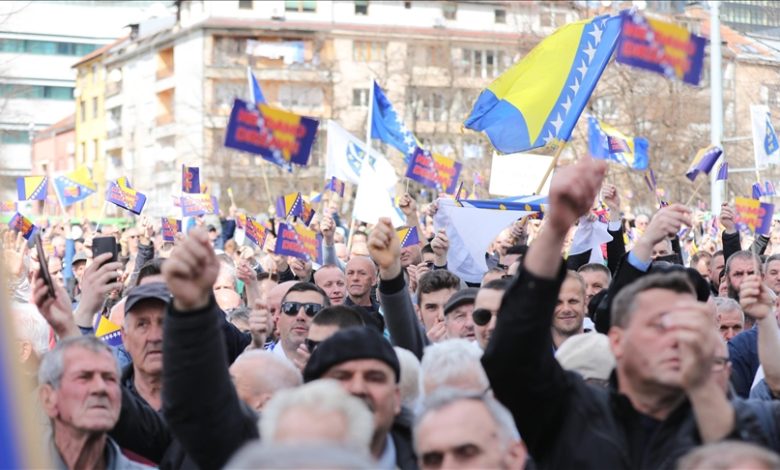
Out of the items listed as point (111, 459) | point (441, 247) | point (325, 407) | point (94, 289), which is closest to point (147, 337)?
point (94, 289)

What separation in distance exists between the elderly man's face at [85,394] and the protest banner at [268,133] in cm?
176

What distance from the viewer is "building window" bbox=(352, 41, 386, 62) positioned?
85812 mm

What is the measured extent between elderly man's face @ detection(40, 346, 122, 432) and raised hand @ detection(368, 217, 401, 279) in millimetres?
1387

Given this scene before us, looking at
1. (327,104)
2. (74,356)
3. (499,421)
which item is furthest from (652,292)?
(327,104)

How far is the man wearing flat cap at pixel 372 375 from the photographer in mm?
5215

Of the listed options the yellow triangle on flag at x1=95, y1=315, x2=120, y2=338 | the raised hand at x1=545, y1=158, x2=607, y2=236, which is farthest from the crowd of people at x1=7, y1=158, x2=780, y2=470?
the yellow triangle on flag at x1=95, y1=315, x2=120, y2=338

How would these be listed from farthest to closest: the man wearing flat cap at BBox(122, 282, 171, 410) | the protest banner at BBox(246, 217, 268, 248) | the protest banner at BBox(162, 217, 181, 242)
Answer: the protest banner at BBox(162, 217, 181, 242), the protest banner at BBox(246, 217, 268, 248), the man wearing flat cap at BBox(122, 282, 171, 410)

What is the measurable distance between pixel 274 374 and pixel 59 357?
2.63ft

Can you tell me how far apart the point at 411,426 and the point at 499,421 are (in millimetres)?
866

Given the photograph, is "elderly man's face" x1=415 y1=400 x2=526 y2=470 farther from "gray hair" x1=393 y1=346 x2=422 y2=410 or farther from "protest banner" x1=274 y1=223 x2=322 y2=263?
"protest banner" x1=274 y1=223 x2=322 y2=263

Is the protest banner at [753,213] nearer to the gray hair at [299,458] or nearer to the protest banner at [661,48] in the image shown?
the protest banner at [661,48]

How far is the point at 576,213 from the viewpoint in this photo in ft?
16.3

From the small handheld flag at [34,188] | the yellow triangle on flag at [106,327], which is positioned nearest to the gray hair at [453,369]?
the yellow triangle on flag at [106,327]

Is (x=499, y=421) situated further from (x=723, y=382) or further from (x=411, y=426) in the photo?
(x=723, y=382)
